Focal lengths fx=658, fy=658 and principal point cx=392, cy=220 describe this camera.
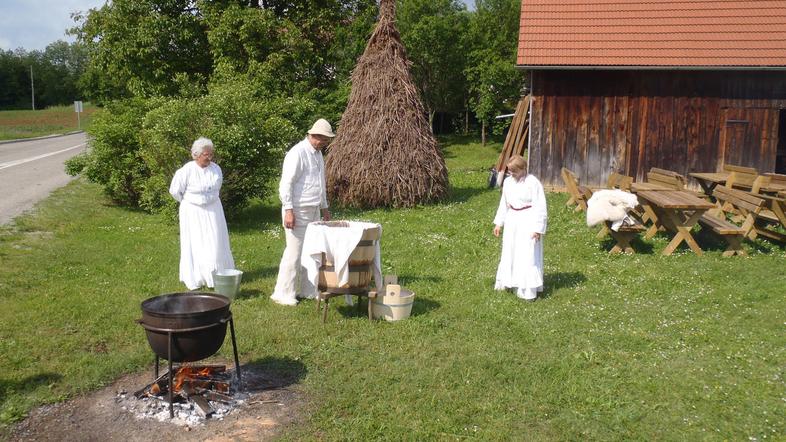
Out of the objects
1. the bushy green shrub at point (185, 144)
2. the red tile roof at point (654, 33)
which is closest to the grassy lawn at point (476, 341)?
the bushy green shrub at point (185, 144)

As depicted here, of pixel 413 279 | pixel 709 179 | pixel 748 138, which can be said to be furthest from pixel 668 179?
pixel 413 279

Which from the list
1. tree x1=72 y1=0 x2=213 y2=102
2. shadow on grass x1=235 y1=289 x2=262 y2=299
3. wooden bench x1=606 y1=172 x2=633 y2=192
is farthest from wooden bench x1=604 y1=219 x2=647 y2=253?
tree x1=72 y1=0 x2=213 y2=102

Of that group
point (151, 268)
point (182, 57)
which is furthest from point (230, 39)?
point (151, 268)

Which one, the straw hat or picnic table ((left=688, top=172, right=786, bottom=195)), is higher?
the straw hat

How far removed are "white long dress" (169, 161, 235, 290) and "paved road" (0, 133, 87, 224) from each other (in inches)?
248

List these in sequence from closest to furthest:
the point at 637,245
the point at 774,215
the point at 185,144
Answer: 1. the point at 637,245
2. the point at 774,215
3. the point at 185,144

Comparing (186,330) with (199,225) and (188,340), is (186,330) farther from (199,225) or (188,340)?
(199,225)

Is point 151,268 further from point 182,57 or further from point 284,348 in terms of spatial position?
point 182,57

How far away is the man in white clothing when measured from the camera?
709 centimetres

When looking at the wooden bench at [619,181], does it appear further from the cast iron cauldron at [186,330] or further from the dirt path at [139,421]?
the cast iron cauldron at [186,330]

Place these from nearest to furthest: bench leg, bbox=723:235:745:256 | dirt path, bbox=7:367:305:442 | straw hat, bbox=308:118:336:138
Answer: dirt path, bbox=7:367:305:442 < straw hat, bbox=308:118:336:138 < bench leg, bbox=723:235:745:256

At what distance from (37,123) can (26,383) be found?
2261 inches

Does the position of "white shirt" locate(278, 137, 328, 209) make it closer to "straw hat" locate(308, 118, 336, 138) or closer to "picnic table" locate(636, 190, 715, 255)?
"straw hat" locate(308, 118, 336, 138)

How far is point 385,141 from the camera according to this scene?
14008 millimetres
